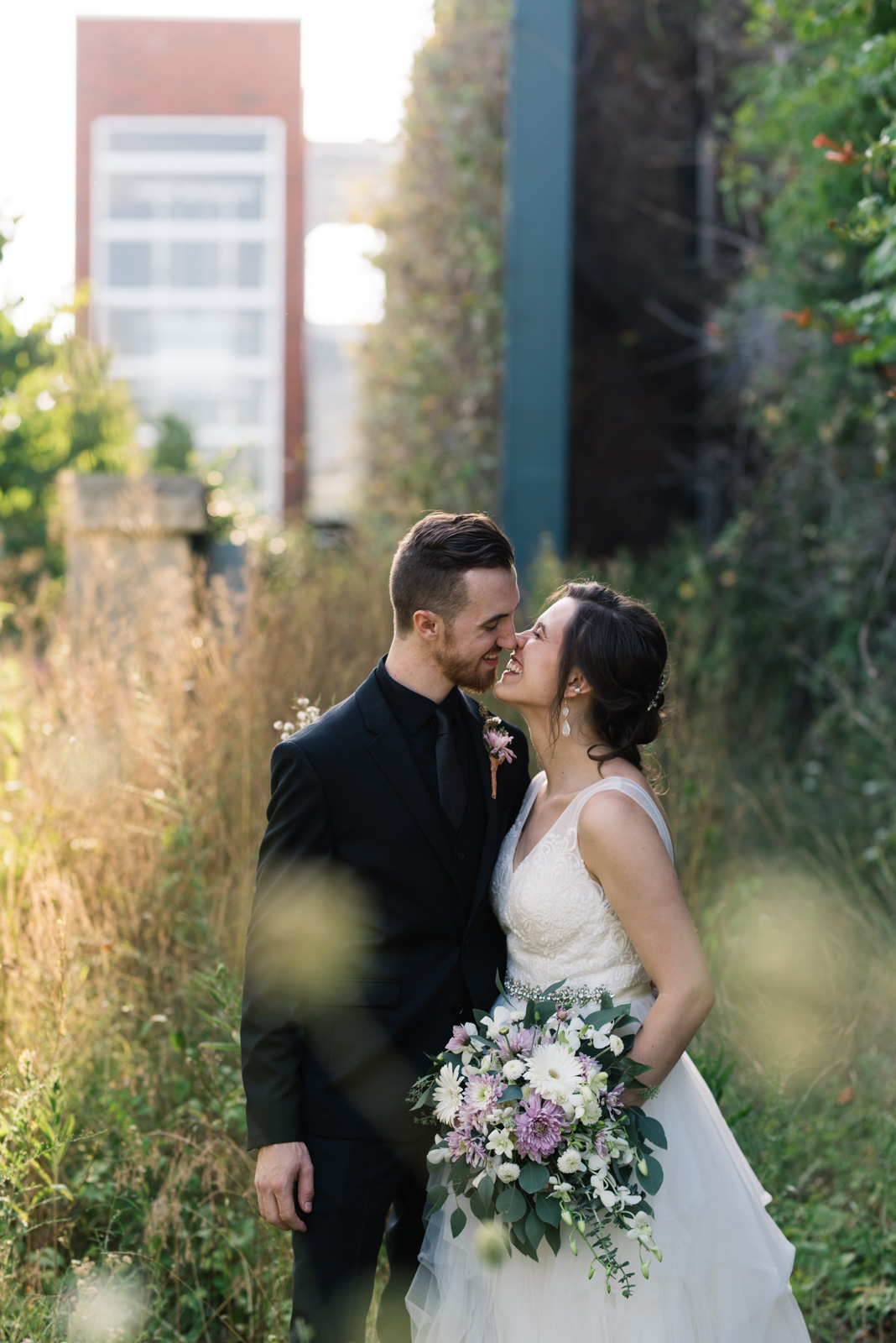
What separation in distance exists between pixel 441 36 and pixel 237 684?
7.38 m

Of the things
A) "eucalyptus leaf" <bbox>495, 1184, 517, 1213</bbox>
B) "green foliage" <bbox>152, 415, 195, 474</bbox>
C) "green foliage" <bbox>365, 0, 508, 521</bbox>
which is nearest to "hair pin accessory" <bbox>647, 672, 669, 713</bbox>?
"eucalyptus leaf" <bbox>495, 1184, 517, 1213</bbox>

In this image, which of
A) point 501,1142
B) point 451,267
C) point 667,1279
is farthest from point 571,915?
point 451,267

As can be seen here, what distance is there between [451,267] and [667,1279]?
827 cm

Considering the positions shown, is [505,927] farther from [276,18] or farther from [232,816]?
[276,18]

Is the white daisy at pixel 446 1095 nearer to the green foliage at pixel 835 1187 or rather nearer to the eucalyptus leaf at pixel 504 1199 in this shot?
the eucalyptus leaf at pixel 504 1199

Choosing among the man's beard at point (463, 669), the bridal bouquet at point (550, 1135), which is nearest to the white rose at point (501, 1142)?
the bridal bouquet at point (550, 1135)

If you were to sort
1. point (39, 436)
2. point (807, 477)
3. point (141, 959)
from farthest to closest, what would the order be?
point (39, 436)
point (807, 477)
point (141, 959)

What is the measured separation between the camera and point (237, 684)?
414 centimetres

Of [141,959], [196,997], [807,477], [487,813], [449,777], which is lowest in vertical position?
[196,997]

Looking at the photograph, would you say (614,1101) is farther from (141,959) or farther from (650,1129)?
(141,959)

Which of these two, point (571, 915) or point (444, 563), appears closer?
point (571, 915)

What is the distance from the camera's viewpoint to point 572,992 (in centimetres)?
227

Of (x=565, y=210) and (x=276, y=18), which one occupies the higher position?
(x=276, y=18)

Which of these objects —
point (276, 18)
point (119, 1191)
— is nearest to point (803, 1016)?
point (119, 1191)
